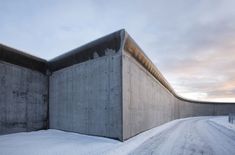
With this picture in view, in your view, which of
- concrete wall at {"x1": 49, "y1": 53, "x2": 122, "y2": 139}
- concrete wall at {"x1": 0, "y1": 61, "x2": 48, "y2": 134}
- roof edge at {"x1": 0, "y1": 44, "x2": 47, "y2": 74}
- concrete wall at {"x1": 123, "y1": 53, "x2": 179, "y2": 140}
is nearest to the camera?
concrete wall at {"x1": 49, "y1": 53, "x2": 122, "y2": 139}

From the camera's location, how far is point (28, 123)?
1194 centimetres

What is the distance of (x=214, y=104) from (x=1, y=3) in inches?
2089

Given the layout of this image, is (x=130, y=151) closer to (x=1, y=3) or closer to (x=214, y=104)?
(x=1, y=3)

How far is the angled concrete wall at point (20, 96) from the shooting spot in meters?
10.7

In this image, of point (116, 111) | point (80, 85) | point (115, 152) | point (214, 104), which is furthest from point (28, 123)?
point (214, 104)

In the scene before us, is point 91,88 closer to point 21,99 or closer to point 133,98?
point 133,98

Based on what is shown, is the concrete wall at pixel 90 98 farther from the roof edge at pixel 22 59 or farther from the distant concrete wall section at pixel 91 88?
the roof edge at pixel 22 59

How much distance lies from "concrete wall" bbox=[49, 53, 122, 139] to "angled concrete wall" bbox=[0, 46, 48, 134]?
0.87 metres

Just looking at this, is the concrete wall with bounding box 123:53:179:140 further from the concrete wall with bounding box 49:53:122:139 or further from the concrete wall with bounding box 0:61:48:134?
the concrete wall with bounding box 0:61:48:134

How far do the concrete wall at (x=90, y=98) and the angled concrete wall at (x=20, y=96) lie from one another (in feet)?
2.86

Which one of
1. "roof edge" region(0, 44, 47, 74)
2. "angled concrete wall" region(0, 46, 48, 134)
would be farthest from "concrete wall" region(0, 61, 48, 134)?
"roof edge" region(0, 44, 47, 74)

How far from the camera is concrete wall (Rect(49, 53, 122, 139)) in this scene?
9031mm

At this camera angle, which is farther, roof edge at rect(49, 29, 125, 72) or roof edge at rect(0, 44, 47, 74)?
roof edge at rect(0, 44, 47, 74)

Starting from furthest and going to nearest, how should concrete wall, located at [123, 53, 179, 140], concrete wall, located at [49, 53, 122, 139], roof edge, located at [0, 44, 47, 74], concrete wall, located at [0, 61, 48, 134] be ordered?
roof edge, located at [0, 44, 47, 74], concrete wall, located at [0, 61, 48, 134], concrete wall, located at [123, 53, 179, 140], concrete wall, located at [49, 53, 122, 139]
